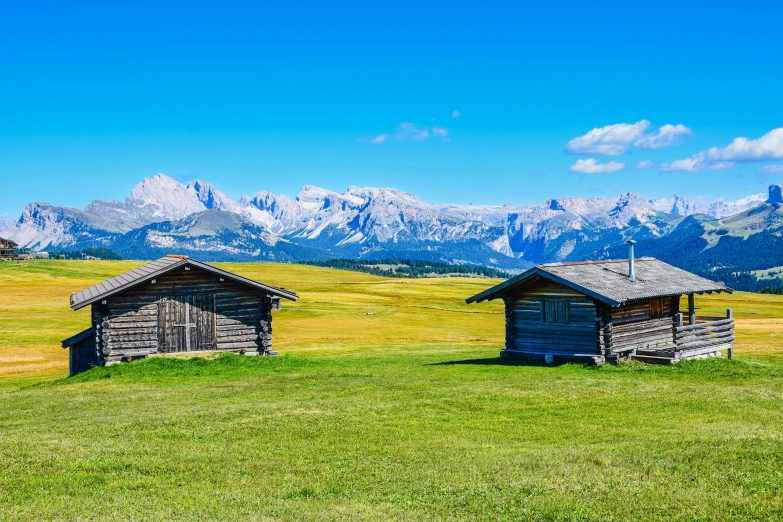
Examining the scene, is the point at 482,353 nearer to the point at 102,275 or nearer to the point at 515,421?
the point at 515,421

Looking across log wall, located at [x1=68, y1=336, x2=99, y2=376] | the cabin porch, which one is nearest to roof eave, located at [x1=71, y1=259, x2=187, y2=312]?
log wall, located at [x1=68, y1=336, x2=99, y2=376]

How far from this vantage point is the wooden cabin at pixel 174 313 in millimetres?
38875

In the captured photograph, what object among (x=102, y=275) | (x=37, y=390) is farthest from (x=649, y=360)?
(x=102, y=275)

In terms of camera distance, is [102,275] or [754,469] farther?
[102,275]

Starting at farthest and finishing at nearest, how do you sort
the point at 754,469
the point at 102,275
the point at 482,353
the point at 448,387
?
1. the point at 102,275
2. the point at 482,353
3. the point at 448,387
4. the point at 754,469

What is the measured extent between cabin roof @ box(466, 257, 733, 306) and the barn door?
14507mm

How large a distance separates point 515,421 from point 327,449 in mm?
6272

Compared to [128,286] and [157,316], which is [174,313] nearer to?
[157,316]

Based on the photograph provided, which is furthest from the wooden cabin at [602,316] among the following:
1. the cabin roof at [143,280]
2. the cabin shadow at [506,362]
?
the cabin roof at [143,280]

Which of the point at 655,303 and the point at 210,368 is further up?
the point at 655,303

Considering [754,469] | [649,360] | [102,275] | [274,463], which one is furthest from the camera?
[102,275]

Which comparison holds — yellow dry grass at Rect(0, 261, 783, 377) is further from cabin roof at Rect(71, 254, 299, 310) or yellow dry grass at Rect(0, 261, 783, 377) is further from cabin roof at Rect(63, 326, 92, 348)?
cabin roof at Rect(71, 254, 299, 310)

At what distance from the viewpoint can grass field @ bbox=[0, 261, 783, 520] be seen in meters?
13.0

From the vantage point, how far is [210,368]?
3709cm
